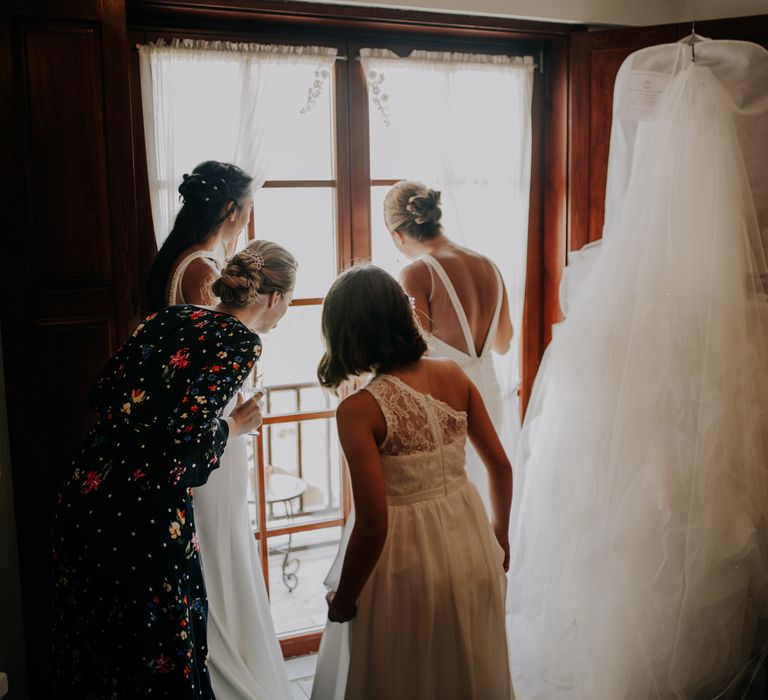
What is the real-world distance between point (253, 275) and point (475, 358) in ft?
3.53

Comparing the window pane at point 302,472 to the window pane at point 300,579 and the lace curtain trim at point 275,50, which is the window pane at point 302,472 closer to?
the window pane at point 300,579

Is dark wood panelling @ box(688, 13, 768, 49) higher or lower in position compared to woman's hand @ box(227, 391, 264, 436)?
higher

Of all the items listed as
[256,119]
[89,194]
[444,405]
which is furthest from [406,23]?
[444,405]

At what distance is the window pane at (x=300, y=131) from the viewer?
260 cm

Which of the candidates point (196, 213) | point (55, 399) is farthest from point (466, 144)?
point (55, 399)

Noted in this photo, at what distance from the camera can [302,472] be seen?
9.64 ft

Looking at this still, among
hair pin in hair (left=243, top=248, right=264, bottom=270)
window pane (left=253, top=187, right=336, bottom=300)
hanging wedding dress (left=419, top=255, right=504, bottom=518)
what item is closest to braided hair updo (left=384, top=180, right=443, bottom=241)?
hanging wedding dress (left=419, top=255, right=504, bottom=518)

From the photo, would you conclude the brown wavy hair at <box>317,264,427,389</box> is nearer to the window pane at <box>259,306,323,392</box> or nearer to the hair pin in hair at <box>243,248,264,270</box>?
the hair pin in hair at <box>243,248,264,270</box>

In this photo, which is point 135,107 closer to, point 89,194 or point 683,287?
point 89,194

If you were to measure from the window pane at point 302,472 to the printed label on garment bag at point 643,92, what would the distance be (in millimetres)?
1524

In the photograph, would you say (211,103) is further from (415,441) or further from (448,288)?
(415,441)

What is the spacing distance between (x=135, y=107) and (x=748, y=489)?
2.18 metres

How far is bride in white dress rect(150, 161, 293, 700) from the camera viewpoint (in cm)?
214

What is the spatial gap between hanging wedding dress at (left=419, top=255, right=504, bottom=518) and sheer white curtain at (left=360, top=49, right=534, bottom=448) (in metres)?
0.19
